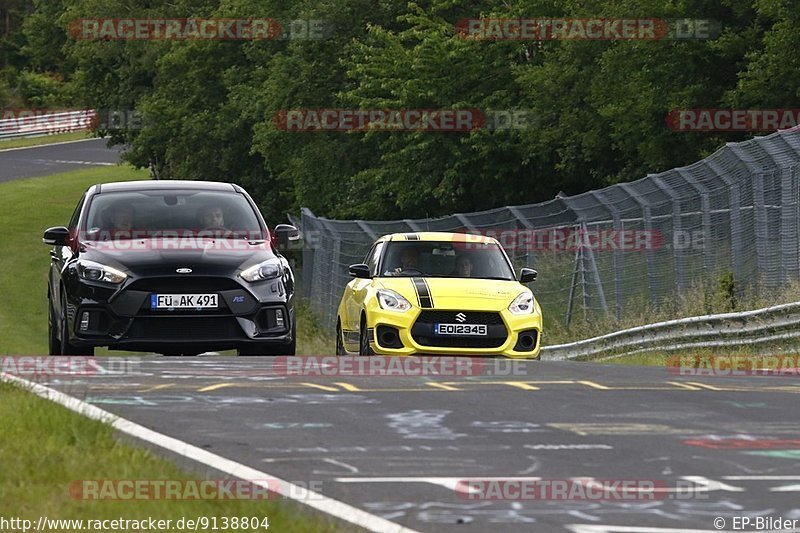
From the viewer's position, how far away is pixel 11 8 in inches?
4850

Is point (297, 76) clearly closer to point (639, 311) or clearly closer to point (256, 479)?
point (639, 311)

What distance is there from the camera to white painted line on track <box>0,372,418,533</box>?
291 inches

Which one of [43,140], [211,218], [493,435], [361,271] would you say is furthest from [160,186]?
[43,140]

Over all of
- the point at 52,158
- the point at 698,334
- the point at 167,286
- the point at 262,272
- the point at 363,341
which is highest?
the point at 52,158

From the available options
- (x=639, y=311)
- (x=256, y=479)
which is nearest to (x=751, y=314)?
(x=639, y=311)

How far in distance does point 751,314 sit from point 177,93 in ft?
141

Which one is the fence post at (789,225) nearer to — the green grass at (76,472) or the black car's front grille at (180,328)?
the black car's front grille at (180,328)

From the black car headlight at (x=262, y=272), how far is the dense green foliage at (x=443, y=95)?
69.9ft

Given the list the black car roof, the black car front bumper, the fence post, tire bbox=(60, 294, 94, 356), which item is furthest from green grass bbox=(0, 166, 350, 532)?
the fence post

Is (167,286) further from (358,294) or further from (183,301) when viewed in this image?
(358,294)

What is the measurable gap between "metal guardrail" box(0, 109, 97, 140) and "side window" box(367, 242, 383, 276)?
7838 cm

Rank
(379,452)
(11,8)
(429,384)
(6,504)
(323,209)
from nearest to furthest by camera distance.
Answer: (6,504), (379,452), (429,384), (323,209), (11,8)

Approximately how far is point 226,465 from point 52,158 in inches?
3228

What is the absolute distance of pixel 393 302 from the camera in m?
17.8
